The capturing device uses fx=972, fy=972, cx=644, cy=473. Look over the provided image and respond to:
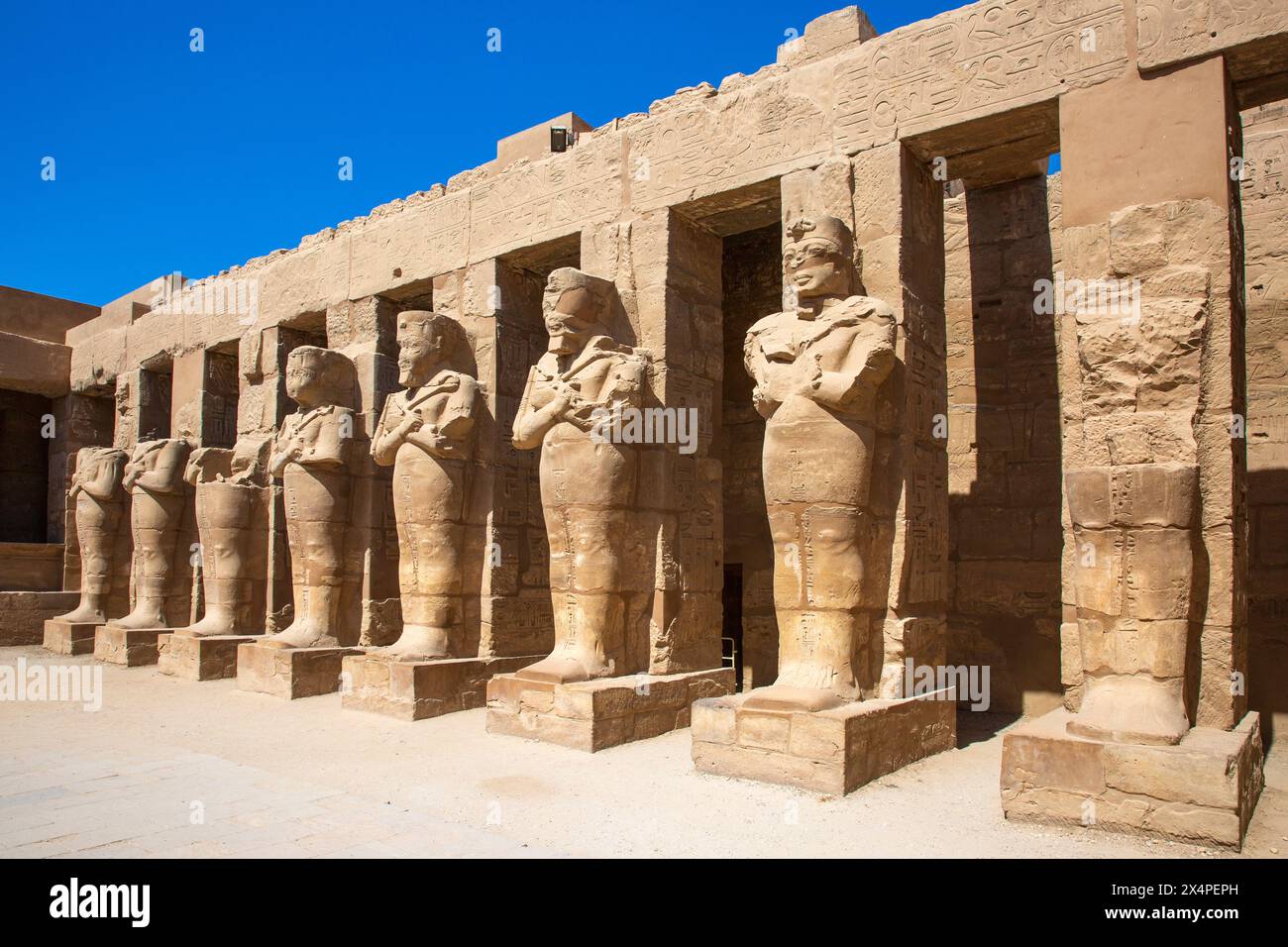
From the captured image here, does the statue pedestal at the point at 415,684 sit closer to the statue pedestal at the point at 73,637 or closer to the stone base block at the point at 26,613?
the statue pedestal at the point at 73,637

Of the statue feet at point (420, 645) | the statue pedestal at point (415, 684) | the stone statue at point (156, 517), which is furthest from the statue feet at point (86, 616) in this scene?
the statue feet at point (420, 645)

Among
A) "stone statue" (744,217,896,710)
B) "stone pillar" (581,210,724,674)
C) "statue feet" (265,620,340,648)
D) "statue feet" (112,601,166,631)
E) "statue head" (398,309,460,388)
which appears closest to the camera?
"stone statue" (744,217,896,710)

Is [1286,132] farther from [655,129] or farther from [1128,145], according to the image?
[655,129]

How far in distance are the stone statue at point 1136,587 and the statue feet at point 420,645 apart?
440 centimetres

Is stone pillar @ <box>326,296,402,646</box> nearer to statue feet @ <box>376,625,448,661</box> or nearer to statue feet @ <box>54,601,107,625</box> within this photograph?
statue feet @ <box>376,625,448,661</box>

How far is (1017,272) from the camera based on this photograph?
24.2 feet

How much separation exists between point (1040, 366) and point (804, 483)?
3.12 m

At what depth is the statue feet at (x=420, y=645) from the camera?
699cm

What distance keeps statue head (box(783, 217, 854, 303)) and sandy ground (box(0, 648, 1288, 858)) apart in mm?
2572

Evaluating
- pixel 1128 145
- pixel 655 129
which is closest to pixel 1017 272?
pixel 1128 145

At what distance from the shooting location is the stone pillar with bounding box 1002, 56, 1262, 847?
12.7ft

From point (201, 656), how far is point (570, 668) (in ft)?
14.7

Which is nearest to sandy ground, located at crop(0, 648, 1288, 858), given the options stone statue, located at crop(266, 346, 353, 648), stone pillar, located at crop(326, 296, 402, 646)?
stone statue, located at crop(266, 346, 353, 648)

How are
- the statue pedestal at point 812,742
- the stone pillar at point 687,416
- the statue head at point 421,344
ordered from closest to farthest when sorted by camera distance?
the statue pedestal at point 812,742, the stone pillar at point 687,416, the statue head at point 421,344
